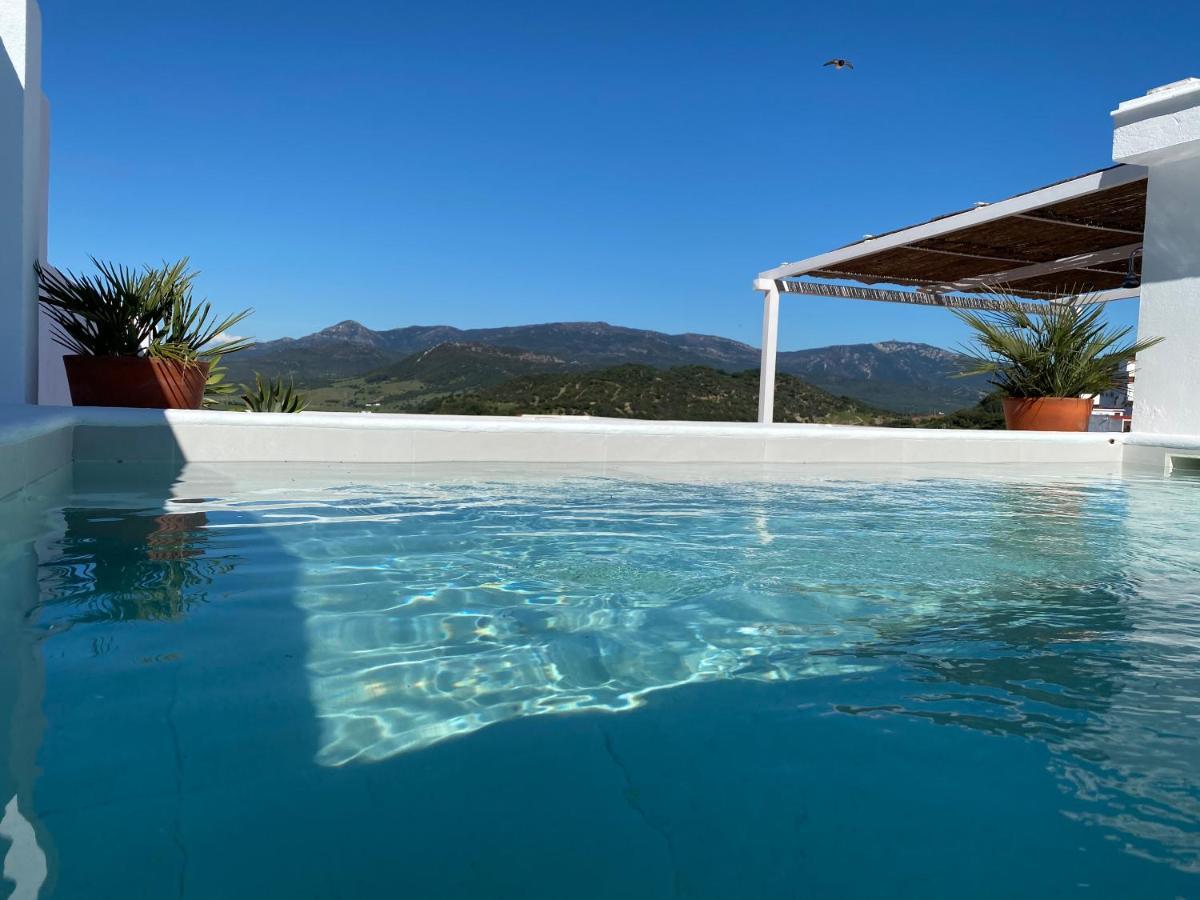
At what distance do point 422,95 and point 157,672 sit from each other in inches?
1150

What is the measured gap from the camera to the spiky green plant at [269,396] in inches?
277

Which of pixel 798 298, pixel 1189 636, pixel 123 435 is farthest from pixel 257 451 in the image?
pixel 798 298

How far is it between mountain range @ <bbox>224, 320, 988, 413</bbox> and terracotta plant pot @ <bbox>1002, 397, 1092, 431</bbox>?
0.57 meters

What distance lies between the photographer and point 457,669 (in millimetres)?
1704

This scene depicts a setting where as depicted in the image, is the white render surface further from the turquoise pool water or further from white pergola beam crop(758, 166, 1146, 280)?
white pergola beam crop(758, 166, 1146, 280)

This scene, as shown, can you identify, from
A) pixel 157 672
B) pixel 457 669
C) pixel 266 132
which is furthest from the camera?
pixel 266 132

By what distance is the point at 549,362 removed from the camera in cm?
3306

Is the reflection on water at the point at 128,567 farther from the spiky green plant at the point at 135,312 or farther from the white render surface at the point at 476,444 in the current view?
the spiky green plant at the point at 135,312

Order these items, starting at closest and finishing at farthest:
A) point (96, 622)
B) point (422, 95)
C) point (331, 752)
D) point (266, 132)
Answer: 1. point (331, 752)
2. point (96, 622)
3. point (422, 95)
4. point (266, 132)

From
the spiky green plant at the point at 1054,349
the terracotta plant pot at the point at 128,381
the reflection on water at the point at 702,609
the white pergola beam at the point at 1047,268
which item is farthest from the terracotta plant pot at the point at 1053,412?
the terracotta plant pot at the point at 128,381

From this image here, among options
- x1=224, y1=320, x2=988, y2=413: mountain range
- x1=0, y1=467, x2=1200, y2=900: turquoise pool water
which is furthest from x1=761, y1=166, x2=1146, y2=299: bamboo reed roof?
x1=0, y1=467, x2=1200, y2=900: turquoise pool water

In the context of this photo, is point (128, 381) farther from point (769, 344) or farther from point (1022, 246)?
point (1022, 246)

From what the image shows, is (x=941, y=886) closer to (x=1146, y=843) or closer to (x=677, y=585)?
(x=1146, y=843)

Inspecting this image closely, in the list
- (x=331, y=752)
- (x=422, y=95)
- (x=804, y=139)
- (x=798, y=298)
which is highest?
(x=422, y=95)
